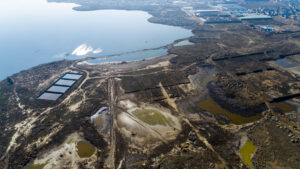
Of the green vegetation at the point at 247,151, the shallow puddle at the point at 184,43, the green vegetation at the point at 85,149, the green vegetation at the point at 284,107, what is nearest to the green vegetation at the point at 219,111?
the green vegetation at the point at 247,151

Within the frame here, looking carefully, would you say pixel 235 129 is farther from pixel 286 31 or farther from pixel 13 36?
pixel 13 36

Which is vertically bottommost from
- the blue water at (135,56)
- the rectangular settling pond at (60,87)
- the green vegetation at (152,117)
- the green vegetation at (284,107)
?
the green vegetation at (152,117)

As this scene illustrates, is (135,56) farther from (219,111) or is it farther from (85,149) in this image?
(85,149)

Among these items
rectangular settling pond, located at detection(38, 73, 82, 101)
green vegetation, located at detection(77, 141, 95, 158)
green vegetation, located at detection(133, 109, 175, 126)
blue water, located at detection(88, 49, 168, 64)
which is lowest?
green vegetation, located at detection(77, 141, 95, 158)

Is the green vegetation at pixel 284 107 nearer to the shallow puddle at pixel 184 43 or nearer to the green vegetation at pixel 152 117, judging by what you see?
the green vegetation at pixel 152 117

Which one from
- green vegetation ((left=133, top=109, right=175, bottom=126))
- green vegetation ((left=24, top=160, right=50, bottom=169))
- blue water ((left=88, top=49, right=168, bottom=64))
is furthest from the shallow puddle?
green vegetation ((left=24, top=160, right=50, bottom=169))

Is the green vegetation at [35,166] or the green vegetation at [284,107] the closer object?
the green vegetation at [35,166]

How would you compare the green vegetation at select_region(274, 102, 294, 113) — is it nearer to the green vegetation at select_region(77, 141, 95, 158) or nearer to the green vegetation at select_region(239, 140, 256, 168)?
the green vegetation at select_region(239, 140, 256, 168)
